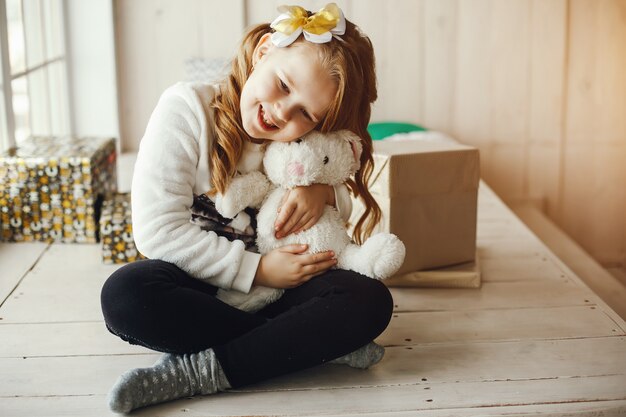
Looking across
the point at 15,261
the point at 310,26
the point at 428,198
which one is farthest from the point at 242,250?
the point at 15,261

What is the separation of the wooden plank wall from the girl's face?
1.51 meters

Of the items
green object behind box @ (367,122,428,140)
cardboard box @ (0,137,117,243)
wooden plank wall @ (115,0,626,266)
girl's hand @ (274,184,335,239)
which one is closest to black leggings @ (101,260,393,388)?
girl's hand @ (274,184,335,239)

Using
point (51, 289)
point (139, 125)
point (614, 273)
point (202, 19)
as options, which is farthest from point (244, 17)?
point (614, 273)

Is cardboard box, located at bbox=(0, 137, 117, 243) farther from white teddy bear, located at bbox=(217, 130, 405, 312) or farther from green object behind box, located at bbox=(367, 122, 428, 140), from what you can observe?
green object behind box, located at bbox=(367, 122, 428, 140)

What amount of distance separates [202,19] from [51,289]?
1334mm

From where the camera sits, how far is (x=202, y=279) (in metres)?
1.29

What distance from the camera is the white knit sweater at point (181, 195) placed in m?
1.25

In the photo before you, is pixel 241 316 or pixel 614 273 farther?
pixel 614 273

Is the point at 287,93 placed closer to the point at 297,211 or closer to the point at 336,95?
the point at 336,95

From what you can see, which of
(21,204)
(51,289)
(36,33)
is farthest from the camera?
(36,33)

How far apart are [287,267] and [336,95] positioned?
28 centimetres

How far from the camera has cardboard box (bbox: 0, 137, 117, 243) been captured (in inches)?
75.1

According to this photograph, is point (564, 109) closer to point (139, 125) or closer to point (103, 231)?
point (139, 125)

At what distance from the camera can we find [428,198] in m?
1.64
